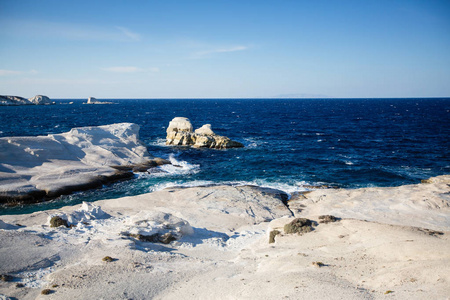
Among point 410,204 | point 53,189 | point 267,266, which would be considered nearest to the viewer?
point 267,266

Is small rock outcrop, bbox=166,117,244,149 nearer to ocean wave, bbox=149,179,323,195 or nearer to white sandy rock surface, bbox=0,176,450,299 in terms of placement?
ocean wave, bbox=149,179,323,195

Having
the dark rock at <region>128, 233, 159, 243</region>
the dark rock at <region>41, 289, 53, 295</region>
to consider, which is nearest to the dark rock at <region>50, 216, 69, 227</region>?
the dark rock at <region>128, 233, 159, 243</region>

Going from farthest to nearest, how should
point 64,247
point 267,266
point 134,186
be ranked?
1. point 134,186
2. point 64,247
3. point 267,266

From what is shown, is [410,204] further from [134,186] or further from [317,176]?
[134,186]

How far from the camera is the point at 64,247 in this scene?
12305 millimetres

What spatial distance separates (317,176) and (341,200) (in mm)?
9598

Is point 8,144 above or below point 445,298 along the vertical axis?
above

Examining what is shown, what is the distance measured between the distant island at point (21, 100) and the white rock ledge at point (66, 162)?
153 metres

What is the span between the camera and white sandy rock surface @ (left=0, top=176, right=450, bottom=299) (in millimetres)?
9164

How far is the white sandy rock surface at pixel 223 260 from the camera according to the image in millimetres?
9164

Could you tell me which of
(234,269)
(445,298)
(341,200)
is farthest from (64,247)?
(341,200)

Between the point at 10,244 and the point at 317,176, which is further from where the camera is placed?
the point at 317,176

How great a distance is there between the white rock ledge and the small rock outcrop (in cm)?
1009

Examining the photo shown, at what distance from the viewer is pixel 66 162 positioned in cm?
3166
